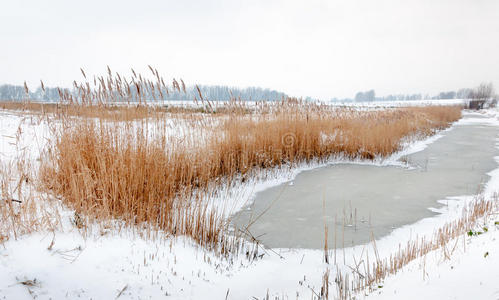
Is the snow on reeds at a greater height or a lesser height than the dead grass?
greater

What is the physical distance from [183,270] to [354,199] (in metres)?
3.03

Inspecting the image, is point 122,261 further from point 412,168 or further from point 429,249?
point 412,168

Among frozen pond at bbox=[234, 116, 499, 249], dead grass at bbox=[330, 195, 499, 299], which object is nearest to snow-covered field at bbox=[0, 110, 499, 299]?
dead grass at bbox=[330, 195, 499, 299]

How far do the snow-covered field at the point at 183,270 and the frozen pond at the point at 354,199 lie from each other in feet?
1.63

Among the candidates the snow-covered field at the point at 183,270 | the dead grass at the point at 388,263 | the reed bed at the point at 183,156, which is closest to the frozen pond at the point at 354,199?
the dead grass at the point at 388,263

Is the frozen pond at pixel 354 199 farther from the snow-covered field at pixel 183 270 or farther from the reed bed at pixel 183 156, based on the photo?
the reed bed at pixel 183 156

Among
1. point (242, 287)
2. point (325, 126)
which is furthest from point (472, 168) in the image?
point (242, 287)

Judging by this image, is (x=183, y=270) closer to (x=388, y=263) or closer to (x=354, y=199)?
(x=388, y=263)

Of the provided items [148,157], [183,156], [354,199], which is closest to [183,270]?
[148,157]

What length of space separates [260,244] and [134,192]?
4.67 ft

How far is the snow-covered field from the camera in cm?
156

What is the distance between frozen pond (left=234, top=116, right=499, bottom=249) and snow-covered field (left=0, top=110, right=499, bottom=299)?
0.50 metres

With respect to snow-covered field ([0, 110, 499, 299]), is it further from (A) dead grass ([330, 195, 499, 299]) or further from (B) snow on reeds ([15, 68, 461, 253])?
(B) snow on reeds ([15, 68, 461, 253])

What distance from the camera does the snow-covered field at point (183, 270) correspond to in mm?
1562
